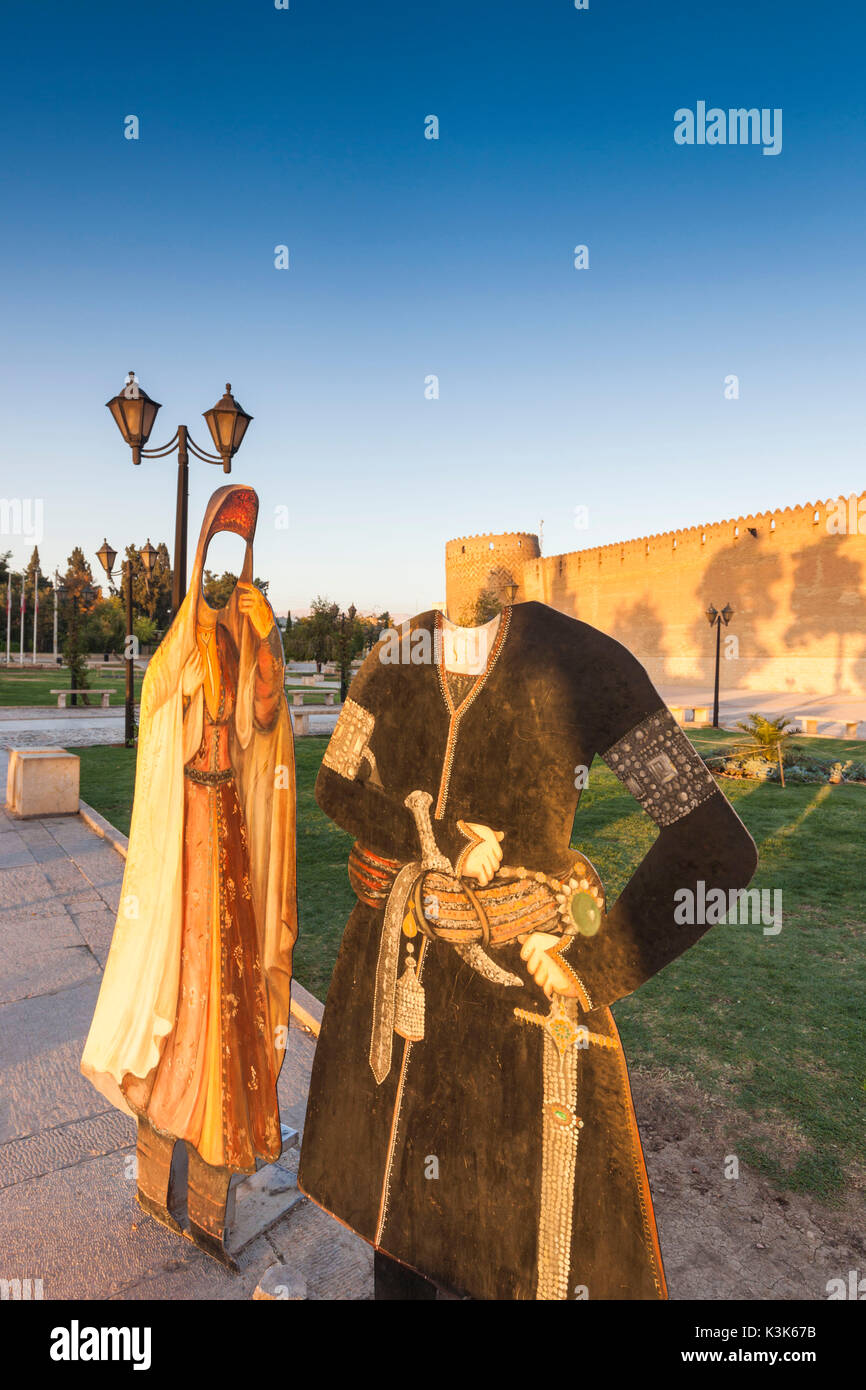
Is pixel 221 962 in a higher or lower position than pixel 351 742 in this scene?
lower

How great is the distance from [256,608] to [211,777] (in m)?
0.55

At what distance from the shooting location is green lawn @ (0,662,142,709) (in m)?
24.1

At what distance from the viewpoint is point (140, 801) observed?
7.63 ft

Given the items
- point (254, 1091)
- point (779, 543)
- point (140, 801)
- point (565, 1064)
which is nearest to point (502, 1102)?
point (565, 1064)

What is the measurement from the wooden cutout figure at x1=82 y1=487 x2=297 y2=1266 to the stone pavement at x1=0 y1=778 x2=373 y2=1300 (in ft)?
1.32

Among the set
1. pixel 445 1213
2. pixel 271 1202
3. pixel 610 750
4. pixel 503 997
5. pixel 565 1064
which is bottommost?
pixel 271 1202

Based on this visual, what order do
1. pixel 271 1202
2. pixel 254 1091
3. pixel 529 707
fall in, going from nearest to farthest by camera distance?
pixel 529 707 < pixel 254 1091 < pixel 271 1202

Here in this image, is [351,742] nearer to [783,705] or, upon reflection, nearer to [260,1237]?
[260,1237]

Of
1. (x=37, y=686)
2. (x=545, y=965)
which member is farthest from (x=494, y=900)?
(x=37, y=686)

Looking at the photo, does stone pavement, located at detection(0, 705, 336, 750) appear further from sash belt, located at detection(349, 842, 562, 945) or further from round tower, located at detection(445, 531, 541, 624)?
round tower, located at detection(445, 531, 541, 624)

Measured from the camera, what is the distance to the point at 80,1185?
2.77 metres
